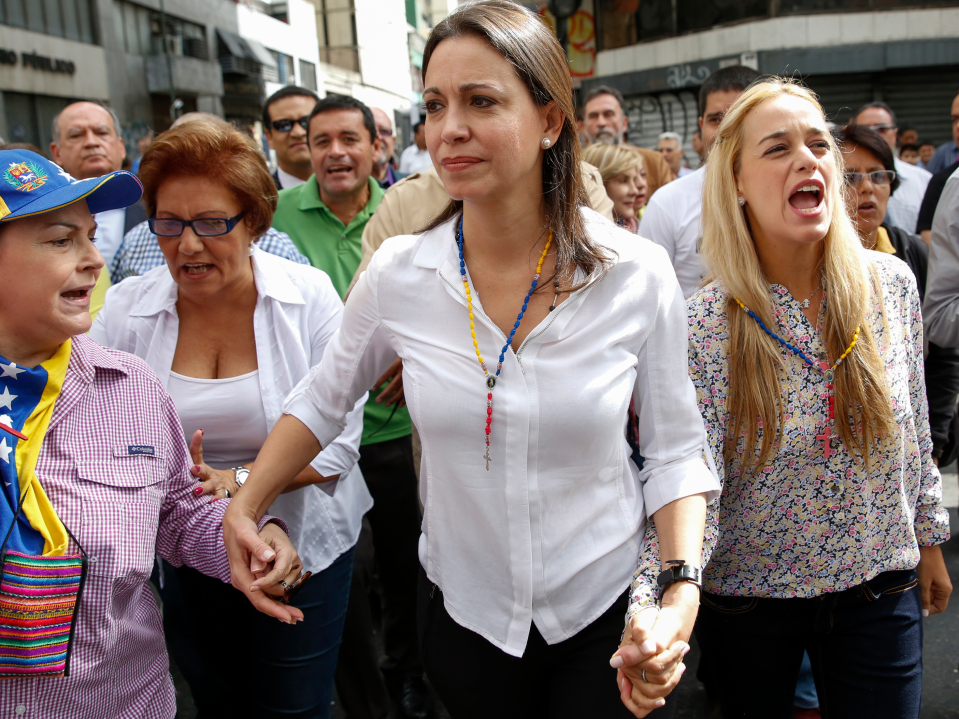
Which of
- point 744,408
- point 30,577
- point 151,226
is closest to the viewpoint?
point 30,577

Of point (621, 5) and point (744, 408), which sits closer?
point (744, 408)

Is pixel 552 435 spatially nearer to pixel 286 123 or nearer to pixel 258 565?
pixel 258 565

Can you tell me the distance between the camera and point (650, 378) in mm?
1872

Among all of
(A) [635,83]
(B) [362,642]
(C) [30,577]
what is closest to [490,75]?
(C) [30,577]

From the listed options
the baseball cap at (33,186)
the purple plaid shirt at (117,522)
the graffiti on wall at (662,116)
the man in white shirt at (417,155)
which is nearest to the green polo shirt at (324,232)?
the purple plaid shirt at (117,522)

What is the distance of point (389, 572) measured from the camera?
12.3 ft

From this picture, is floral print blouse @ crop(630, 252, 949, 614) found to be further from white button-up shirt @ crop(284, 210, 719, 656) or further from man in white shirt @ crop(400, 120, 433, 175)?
man in white shirt @ crop(400, 120, 433, 175)

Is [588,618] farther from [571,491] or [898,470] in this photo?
[898,470]

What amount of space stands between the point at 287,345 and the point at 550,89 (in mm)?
1249

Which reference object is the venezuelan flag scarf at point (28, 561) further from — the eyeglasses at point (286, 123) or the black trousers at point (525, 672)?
the eyeglasses at point (286, 123)

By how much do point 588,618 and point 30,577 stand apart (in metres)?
1.22

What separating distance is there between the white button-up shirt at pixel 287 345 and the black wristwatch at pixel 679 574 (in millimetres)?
1127

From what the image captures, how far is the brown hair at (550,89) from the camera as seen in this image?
5.91 feet

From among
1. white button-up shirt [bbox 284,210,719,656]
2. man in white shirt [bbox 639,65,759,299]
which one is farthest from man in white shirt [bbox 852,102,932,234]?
white button-up shirt [bbox 284,210,719,656]
